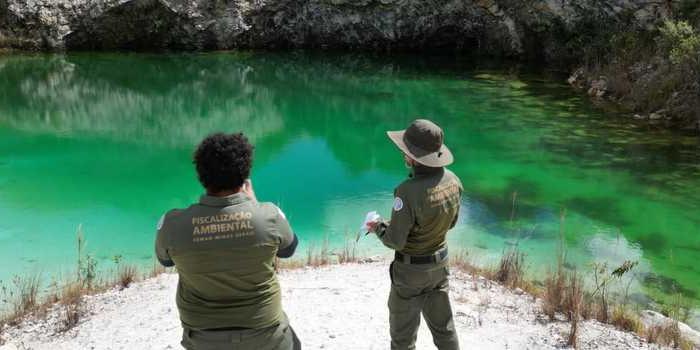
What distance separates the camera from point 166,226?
2607mm

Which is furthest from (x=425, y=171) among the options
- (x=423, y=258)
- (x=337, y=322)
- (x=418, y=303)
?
(x=337, y=322)

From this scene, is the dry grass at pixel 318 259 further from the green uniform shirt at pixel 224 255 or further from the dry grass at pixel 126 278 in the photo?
the green uniform shirt at pixel 224 255

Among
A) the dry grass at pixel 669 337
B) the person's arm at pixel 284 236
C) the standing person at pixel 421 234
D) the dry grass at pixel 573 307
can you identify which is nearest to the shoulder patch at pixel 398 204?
the standing person at pixel 421 234

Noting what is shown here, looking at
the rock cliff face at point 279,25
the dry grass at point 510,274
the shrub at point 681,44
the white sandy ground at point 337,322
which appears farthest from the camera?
the rock cliff face at point 279,25

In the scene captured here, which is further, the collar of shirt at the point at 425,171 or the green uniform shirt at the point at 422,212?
the collar of shirt at the point at 425,171

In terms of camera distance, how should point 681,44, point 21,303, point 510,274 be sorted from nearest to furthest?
point 21,303, point 510,274, point 681,44

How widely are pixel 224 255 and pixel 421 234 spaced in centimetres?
131

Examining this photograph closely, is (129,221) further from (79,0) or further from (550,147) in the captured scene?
(79,0)

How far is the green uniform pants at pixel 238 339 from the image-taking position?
264cm

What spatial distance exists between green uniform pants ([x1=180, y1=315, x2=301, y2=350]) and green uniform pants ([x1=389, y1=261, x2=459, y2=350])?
0.99 meters

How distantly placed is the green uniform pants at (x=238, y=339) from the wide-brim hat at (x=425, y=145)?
1238mm

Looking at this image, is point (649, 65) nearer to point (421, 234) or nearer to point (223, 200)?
point (421, 234)

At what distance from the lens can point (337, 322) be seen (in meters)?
4.82

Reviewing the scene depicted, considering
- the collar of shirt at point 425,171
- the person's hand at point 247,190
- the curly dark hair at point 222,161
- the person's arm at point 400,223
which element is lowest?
the person's arm at point 400,223
